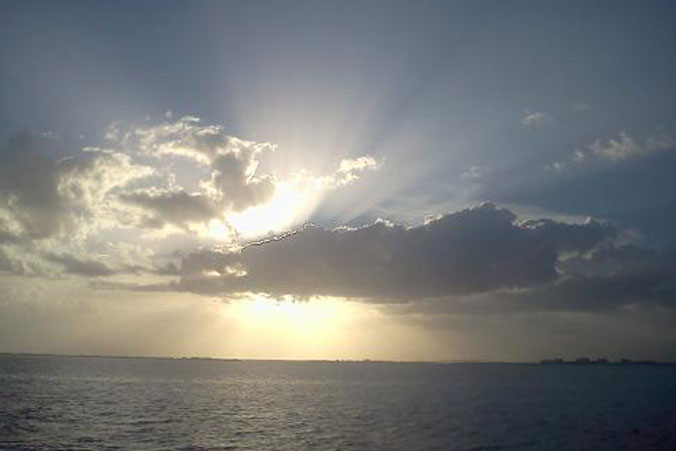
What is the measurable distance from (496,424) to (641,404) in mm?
67823

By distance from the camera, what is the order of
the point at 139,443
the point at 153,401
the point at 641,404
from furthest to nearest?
the point at 641,404
the point at 153,401
the point at 139,443

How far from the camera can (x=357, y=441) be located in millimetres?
76125

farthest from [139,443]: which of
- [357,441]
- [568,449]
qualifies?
Answer: [568,449]

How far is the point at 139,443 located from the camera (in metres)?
70.9

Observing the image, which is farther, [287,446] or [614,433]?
[614,433]

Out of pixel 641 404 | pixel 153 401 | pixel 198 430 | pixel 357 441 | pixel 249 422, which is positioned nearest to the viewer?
pixel 357 441

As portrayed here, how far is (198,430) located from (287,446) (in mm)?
18276

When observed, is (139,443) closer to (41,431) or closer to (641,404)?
(41,431)

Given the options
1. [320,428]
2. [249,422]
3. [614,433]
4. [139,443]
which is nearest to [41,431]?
[139,443]

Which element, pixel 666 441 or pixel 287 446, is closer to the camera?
pixel 287 446

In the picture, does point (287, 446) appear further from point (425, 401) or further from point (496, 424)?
point (425, 401)

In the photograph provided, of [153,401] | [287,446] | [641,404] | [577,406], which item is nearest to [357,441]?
[287,446]

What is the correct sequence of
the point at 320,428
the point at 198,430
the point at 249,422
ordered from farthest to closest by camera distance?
the point at 249,422
the point at 320,428
the point at 198,430

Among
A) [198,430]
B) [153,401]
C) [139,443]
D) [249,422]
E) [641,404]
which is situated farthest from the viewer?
[641,404]
